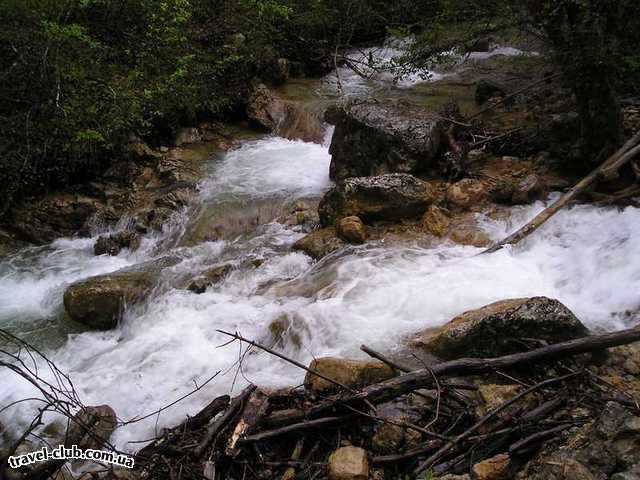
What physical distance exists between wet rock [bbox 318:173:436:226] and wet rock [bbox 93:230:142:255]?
9.73 feet

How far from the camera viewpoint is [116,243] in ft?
23.4

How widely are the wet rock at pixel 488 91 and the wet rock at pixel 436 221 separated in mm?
4057

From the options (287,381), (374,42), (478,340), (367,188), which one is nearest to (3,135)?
(367,188)

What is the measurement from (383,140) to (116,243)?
4.13 meters

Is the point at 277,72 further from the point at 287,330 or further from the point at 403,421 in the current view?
the point at 403,421

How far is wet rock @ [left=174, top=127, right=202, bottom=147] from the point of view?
9.35 meters

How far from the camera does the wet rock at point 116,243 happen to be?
7082 millimetres

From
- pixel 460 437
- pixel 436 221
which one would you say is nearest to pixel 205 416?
pixel 460 437

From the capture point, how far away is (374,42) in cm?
1312

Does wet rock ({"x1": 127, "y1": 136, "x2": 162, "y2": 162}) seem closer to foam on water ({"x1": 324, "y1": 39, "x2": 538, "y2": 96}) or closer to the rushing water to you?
the rushing water

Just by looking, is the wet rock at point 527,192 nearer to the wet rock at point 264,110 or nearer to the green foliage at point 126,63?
the green foliage at point 126,63

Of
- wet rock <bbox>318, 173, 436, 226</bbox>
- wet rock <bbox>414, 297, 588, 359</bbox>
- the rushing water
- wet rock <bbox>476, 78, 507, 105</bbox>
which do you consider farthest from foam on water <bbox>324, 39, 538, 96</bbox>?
wet rock <bbox>414, 297, 588, 359</bbox>

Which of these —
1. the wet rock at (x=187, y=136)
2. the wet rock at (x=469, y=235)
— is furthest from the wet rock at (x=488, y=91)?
the wet rock at (x=187, y=136)

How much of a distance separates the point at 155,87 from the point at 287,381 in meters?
6.74
